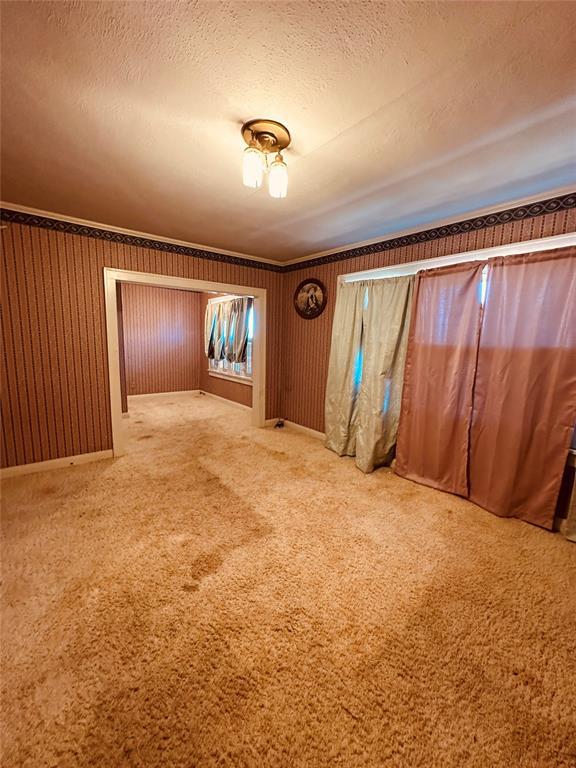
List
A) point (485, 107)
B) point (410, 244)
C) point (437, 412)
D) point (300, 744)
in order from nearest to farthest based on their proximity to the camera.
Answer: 1. point (300, 744)
2. point (485, 107)
3. point (437, 412)
4. point (410, 244)

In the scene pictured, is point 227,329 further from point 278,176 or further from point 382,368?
point 278,176

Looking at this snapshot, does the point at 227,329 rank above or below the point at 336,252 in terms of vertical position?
below

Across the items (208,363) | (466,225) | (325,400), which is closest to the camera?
(466,225)

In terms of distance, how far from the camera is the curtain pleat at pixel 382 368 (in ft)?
9.62

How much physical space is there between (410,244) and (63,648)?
3.75 m

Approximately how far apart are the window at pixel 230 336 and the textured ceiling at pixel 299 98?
288cm

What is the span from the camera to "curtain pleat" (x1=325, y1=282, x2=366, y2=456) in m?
3.32

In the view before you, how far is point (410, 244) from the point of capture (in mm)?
2955

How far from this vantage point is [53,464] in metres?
2.98

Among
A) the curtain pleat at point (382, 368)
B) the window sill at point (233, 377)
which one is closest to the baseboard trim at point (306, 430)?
the curtain pleat at point (382, 368)

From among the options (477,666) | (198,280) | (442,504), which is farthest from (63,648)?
(198,280)

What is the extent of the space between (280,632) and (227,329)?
4.93 metres

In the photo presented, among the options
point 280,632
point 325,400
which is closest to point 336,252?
point 325,400

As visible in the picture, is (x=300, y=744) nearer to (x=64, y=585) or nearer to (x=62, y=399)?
(x=64, y=585)
